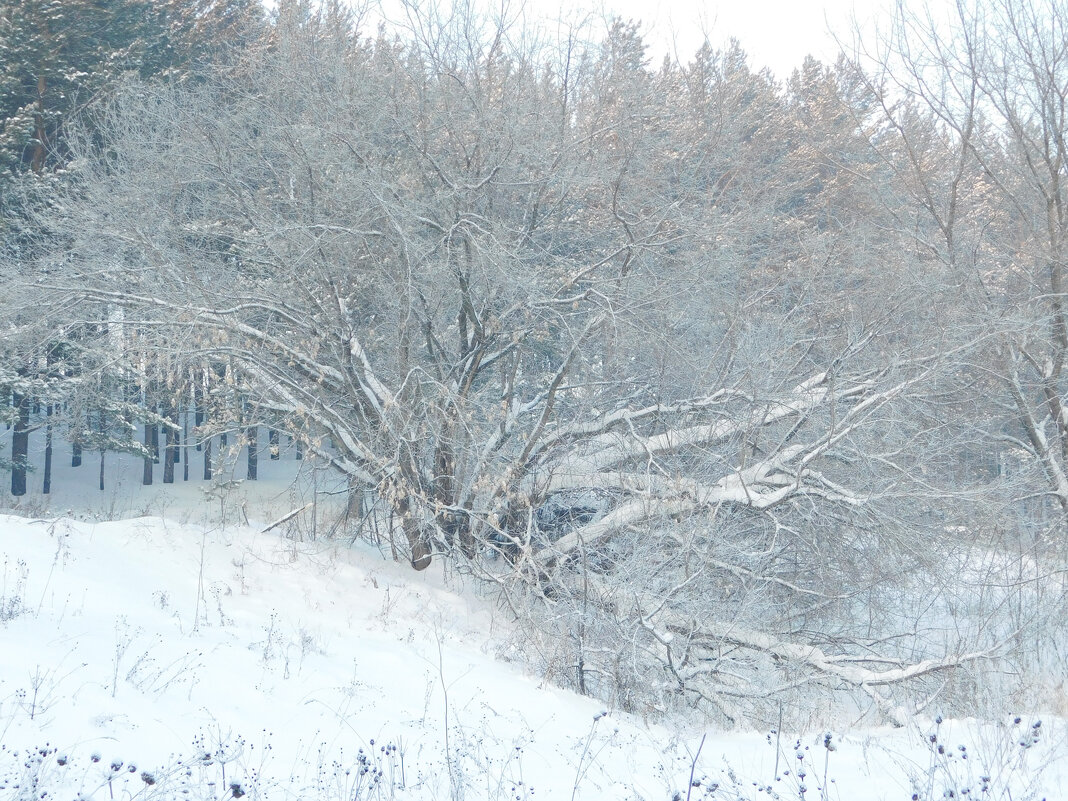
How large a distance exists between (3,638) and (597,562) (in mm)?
5271

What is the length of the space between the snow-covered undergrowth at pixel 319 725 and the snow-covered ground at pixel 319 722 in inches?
0.6

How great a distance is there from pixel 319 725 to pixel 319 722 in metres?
0.05

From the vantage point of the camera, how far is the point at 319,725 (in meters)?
4.31

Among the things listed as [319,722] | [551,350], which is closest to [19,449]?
[551,350]

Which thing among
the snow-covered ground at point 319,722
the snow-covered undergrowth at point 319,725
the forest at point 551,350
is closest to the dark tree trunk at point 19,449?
the forest at point 551,350

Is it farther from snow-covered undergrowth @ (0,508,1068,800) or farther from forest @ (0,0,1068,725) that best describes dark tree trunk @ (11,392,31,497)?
snow-covered undergrowth @ (0,508,1068,800)

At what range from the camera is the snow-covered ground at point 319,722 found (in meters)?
3.49

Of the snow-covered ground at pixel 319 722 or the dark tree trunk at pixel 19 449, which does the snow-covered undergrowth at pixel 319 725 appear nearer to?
the snow-covered ground at pixel 319 722

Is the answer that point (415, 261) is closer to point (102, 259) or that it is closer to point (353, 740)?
point (102, 259)

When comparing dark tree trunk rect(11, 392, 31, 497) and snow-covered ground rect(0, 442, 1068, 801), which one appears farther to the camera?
dark tree trunk rect(11, 392, 31, 497)

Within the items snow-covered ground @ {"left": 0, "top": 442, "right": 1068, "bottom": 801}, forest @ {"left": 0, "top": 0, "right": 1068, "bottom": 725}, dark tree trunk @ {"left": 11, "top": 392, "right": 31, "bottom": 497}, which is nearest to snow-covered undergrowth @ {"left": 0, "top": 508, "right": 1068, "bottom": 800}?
snow-covered ground @ {"left": 0, "top": 442, "right": 1068, "bottom": 801}

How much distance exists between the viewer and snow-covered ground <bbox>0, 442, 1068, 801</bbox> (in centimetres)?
349

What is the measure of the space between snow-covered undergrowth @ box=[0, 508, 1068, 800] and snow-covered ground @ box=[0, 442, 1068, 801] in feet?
0.05

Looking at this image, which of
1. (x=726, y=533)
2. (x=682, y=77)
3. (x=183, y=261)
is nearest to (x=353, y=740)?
(x=726, y=533)
